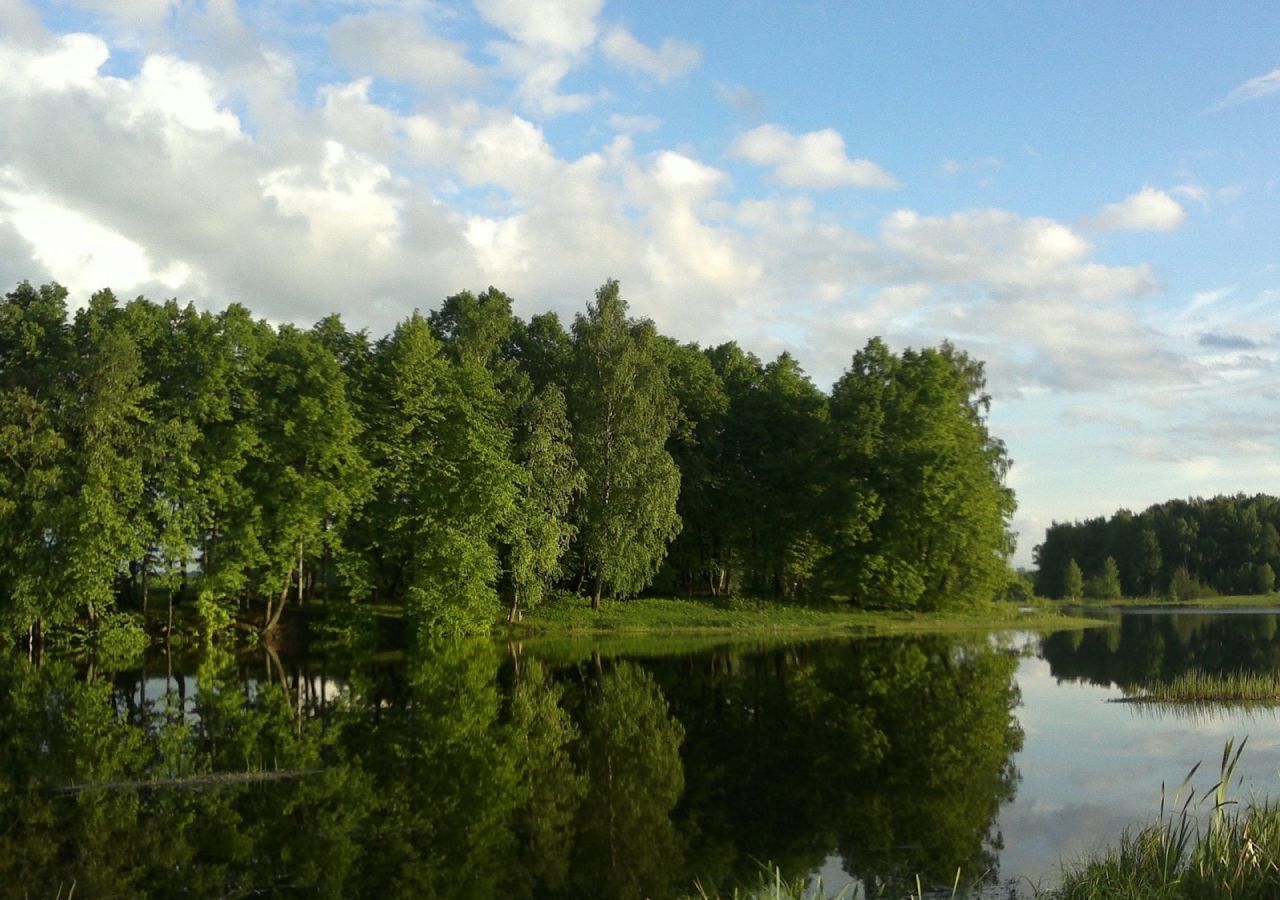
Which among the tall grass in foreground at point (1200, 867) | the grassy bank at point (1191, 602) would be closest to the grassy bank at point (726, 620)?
the tall grass in foreground at point (1200, 867)

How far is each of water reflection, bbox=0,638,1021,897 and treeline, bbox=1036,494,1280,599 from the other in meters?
90.2

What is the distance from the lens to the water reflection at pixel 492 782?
12.7m

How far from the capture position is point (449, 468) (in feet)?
153

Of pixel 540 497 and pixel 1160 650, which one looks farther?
pixel 540 497

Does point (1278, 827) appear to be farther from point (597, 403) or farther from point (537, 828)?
point (597, 403)

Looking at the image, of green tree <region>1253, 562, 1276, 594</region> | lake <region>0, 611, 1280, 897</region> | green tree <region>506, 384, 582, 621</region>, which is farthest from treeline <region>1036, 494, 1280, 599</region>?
lake <region>0, 611, 1280, 897</region>

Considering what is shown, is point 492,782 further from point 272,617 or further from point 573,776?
point 272,617

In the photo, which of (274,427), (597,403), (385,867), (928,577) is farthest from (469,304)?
(385,867)

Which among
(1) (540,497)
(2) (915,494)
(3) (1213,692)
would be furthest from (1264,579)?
(3) (1213,692)

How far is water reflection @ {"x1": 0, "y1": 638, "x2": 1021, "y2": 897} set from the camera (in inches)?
499

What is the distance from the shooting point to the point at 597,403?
51125 mm

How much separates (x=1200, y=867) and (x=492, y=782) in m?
10.9

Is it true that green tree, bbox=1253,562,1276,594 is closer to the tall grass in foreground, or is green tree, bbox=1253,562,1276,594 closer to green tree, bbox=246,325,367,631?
green tree, bbox=246,325,367,631

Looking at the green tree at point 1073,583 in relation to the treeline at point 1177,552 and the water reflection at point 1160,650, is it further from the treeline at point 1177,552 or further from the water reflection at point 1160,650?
the water reflection at point 1160,650
